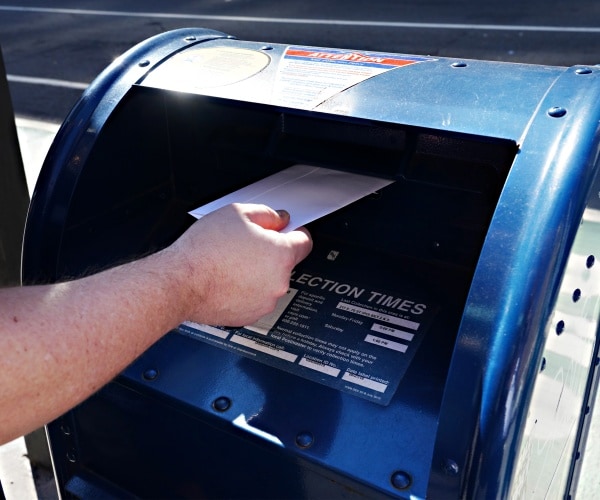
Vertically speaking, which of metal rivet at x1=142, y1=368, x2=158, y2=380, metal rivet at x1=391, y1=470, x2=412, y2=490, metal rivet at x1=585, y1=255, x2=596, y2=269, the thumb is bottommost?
metal rivet at x1=142, y1=368, x2=158, y2=380

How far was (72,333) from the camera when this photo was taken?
2.84 ft

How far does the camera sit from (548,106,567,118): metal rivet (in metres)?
1.01

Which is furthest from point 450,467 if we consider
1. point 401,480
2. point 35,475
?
point 35,475

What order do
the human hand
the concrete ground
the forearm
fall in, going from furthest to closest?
the concrete ground → the human hand → the forearm

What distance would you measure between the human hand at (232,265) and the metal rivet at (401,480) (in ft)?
1.09

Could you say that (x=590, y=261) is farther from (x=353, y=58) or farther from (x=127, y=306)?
(x=127, y=306)

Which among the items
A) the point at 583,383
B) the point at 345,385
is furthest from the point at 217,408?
the point at 583,383

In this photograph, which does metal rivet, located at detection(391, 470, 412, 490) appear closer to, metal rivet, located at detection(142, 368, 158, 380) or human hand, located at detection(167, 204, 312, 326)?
human hand, located at detection(167, 204, 312, 326)

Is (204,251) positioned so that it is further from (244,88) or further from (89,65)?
(89,65)

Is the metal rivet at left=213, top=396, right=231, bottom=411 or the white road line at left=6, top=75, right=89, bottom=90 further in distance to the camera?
the white road line at left=6, top=75, right=89, bottom=90

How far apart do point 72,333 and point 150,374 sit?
1.36 ft

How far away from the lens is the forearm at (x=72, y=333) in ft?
2.70

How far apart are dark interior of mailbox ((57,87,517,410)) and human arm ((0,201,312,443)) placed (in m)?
0.25

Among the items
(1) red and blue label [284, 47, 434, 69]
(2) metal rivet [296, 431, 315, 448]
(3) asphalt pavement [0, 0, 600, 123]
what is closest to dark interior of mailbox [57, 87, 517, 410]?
(1) red and blue label [284, 47, 434, 69]
